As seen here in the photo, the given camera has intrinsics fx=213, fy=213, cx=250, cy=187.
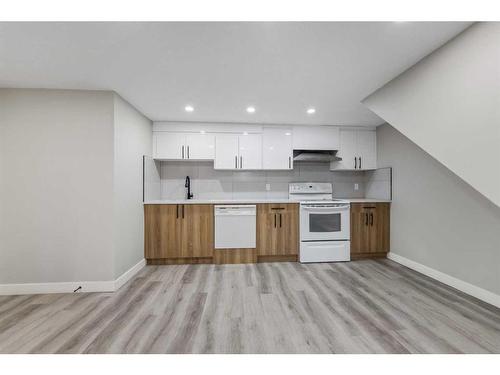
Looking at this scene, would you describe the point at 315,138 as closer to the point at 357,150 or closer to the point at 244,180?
the point at 357,150

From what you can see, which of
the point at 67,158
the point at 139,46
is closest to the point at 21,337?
the point at 67,158

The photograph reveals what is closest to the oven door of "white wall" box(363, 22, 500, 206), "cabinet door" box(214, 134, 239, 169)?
"cabinet door" box(214, 134, 239, 169)

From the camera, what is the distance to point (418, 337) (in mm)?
1640

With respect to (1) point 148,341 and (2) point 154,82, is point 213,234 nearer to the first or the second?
(1) point 148,341

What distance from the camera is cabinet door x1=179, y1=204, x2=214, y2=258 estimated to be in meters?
→ 3.33

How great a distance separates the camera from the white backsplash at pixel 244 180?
3.91 metres

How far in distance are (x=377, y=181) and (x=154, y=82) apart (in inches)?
151

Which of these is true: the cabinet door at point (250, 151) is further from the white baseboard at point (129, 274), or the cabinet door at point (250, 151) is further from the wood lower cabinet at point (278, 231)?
the white baseboard at point (129, 274)

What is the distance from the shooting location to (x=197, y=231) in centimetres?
335

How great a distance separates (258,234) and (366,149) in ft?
8.22

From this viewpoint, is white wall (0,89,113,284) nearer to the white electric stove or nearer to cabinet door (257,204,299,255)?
cabinet door (257,204,299,255)

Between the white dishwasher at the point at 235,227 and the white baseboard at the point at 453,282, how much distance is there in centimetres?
229

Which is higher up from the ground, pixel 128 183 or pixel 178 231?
pixel 128 183

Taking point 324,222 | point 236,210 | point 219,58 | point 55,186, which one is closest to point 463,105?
point 219,58
